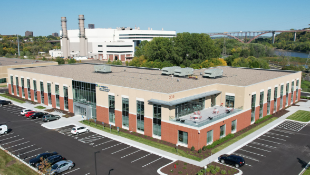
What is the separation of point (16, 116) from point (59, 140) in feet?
59.5

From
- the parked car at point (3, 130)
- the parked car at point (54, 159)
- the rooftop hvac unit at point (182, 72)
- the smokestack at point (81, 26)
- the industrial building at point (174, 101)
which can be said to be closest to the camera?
the parked car at point (54, 159)

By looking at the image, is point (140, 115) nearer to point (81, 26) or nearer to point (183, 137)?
point (183, 137)

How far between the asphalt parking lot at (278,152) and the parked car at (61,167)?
19.6m

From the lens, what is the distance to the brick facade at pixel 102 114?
4522cm

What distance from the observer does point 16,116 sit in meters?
50.9

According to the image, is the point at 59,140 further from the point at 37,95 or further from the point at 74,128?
the point at 37,95

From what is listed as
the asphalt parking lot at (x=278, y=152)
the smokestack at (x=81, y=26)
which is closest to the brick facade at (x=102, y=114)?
the asphalt parking lot at (x=278, y=152)

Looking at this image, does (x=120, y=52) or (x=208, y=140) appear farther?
(x=120, y=52)

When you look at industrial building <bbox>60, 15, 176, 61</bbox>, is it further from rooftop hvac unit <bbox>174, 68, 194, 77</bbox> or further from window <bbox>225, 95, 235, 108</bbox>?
window <bbox>225, 95, 235, 108</bbox>

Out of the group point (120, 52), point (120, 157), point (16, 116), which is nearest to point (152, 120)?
point (120, 157)

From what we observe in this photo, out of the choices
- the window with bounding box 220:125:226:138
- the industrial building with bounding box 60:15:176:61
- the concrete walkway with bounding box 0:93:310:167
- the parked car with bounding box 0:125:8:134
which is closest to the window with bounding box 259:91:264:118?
the concrete walkway with bounding box 0:93:310:167

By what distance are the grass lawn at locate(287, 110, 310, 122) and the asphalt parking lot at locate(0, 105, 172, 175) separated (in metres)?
30.4

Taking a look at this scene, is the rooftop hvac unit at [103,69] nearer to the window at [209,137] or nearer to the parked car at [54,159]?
the parked car at [54,159]

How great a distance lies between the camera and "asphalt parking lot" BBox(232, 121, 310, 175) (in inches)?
1167
